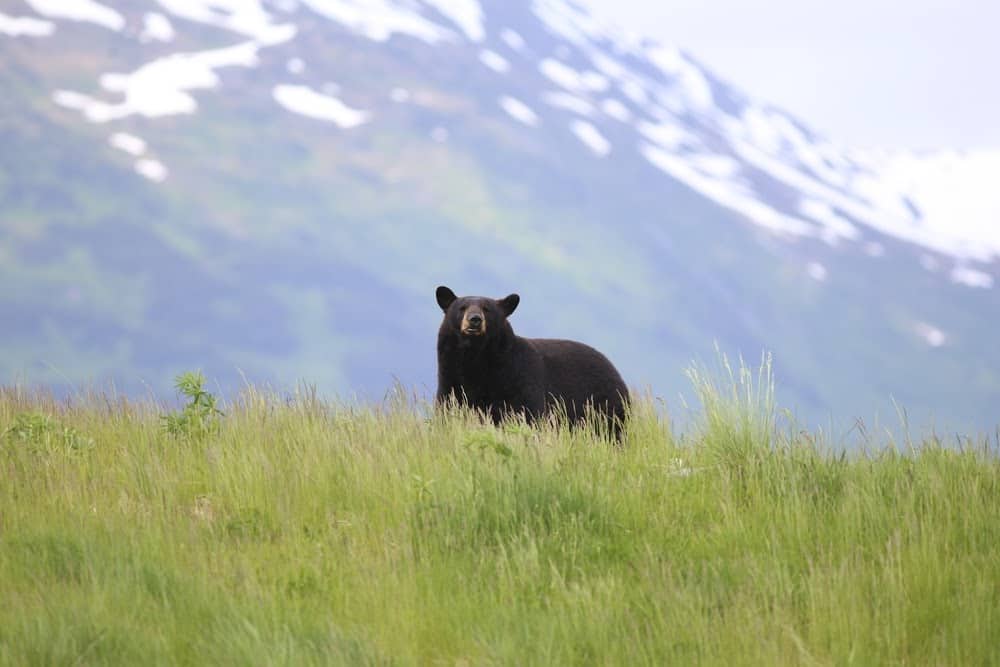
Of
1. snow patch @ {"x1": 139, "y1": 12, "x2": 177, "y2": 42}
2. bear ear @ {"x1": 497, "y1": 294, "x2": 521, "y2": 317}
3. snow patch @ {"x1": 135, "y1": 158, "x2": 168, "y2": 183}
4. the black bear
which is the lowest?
the black bear

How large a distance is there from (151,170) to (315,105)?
99.7ft

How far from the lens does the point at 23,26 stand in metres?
127

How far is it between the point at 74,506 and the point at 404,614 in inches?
81.8

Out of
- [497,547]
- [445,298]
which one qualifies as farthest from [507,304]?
[497,547]

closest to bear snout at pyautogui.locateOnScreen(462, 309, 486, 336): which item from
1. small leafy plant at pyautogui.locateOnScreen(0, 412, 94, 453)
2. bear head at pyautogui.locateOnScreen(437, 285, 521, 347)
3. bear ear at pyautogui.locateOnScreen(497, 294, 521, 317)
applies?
bear head at pyautogui.locateOnScreen(437, 285, 521, 347)

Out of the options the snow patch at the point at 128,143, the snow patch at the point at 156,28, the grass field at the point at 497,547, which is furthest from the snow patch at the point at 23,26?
the grass field at the point at 497,547

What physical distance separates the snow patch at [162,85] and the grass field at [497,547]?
13753cm

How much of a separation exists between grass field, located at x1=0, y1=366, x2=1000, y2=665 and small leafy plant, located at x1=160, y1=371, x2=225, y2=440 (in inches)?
2.0

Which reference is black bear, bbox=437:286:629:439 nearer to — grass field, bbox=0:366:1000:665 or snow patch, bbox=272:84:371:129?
grass field, bbox=0:366:1000:665

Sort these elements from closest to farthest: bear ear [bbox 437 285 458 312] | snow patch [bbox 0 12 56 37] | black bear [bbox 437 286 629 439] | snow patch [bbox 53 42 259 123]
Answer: black bear [bbox 437 286 629 439], bear ear [bbox 437 285 458 312], snow patch [bbox 0 12 56 37], snow patch [bbox 53 42 259 123]

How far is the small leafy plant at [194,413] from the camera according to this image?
23.0ft

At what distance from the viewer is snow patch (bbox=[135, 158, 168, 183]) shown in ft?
435

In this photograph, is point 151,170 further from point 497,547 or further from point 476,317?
point 497,547

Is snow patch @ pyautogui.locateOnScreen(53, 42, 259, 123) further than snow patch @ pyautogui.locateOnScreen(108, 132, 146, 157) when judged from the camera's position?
Yes
